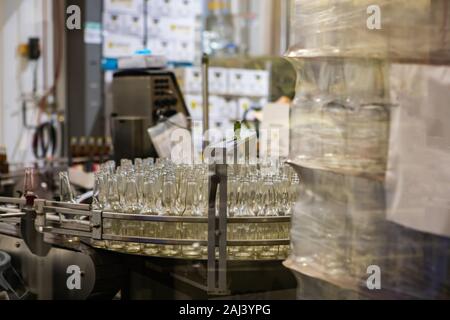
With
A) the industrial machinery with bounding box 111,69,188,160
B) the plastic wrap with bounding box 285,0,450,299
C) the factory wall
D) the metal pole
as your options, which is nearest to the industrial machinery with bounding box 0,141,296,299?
the plastic wrap with bounding box 285,0,450,299

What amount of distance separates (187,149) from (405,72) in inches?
43.6

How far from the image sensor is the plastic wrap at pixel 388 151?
4.24 ft

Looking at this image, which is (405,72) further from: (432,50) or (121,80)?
(121,80)

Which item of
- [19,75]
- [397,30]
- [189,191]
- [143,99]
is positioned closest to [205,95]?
[143,99]

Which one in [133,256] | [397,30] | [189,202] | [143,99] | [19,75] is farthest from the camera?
[19,75]

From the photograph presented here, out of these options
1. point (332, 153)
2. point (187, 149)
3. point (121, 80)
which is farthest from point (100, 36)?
Answer: point (332, 153)

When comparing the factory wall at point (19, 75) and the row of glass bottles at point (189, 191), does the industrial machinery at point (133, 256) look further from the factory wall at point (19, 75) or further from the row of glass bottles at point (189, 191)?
the factory wall at point (19, 75)

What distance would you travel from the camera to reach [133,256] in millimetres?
1852

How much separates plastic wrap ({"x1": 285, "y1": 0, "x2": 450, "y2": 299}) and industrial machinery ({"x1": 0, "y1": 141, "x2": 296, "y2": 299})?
0.33 m

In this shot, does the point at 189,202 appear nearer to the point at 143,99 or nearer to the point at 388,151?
the point at 388,151

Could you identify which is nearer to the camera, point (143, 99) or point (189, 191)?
→ point (189, 191)

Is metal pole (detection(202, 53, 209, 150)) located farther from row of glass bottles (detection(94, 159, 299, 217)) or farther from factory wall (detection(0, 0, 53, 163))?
factory wall (detection(0, 0, 53, 163))

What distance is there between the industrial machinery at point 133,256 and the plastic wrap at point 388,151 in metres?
0.33

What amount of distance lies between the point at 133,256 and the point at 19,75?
12.6 ft
